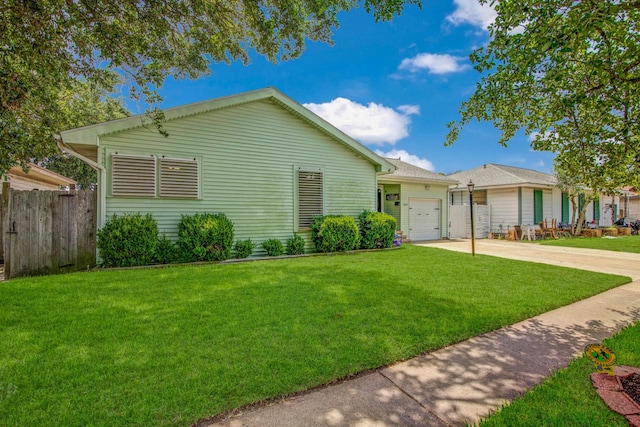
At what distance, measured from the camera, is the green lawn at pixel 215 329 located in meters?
2.28

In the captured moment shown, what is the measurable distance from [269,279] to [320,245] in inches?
155

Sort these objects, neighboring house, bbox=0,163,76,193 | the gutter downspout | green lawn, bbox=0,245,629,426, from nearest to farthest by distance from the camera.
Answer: green lawn, bbox=0,245,629,426
the gutter downspout
neighboring house, bbox=0,163,76,193

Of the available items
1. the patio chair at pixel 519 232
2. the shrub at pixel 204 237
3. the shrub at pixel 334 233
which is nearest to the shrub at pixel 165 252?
the shrub at pixel 204 237

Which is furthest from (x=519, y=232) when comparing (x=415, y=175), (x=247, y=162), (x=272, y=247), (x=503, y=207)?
(x=247, y=162)

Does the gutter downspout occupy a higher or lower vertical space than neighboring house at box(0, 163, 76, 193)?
lower

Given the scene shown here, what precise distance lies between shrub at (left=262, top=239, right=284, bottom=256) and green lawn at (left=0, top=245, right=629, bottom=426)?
220cm

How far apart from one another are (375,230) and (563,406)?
8.69m

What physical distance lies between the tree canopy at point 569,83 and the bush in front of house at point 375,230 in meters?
6.09

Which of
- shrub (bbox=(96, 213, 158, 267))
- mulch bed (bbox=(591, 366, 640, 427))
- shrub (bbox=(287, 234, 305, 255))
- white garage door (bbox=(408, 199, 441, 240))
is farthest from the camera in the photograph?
white garage door (bbox=(408, 199, 441, 240))

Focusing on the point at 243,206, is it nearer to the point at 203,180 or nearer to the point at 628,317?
the point at 203,180

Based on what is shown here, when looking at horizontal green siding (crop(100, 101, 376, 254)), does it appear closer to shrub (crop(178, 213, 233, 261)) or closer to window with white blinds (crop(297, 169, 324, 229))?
window with white blinds (crop(297, 169, 324, 229))

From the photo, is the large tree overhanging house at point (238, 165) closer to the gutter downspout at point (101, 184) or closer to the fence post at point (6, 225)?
the gutter downspout at point (101, 184)

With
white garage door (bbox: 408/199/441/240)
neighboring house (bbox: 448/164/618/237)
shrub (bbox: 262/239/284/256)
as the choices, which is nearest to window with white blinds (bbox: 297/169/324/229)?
shrub (bbox: 262/239/284/256)

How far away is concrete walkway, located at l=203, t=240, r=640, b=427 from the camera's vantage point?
2137 millimetres
